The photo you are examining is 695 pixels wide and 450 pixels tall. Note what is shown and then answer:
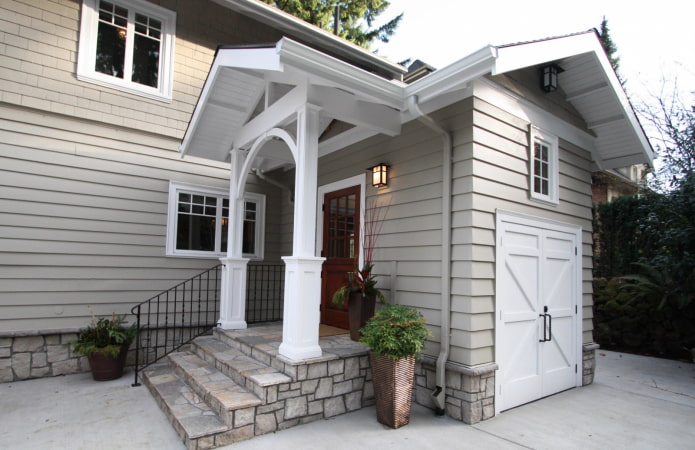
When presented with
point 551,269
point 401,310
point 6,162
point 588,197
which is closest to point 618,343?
point 588,197

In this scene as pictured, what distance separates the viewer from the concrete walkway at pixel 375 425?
3.16 m

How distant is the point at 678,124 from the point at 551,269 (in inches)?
137

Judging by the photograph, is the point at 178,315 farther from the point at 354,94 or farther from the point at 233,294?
the point at 354,94

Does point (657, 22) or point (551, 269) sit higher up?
point (657, 22)

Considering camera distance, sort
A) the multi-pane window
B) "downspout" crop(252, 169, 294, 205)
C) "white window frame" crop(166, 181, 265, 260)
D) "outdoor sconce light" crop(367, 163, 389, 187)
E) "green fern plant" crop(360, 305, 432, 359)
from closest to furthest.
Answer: "green fern plant" crop(360, 305, 432, 359) → "outdoor sconce light" crop(367, 163, 389, 187) → the multi-pane window → "white window frame" crop(166, 181, 265, 260) → "downspout" crop(252, 169, 294, 205)

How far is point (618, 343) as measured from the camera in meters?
7.09

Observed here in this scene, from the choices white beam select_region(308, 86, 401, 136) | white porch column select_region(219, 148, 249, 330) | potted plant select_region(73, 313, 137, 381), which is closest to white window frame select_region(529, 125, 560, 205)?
white beam select_region(308, 86, 401, 136)

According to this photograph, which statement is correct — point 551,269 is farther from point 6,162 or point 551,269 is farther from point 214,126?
point 6,162

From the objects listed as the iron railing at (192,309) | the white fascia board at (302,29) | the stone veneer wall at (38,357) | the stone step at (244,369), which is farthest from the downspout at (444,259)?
the stone veneer wall at (38,357)

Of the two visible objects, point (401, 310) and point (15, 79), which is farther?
point (15, 79)

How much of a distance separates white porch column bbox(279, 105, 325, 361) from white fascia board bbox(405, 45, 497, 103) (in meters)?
0.97

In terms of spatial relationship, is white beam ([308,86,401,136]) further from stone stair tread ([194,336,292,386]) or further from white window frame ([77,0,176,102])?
white window frame ([77,0,176,102])

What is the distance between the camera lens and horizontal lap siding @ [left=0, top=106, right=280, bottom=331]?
4.81 m

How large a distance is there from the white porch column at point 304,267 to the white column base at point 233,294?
5.78ft
